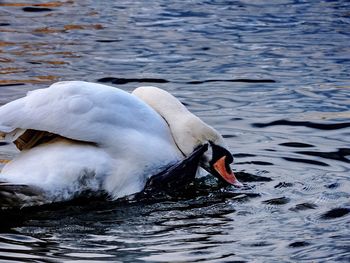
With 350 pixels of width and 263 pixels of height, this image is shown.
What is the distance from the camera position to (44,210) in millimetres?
6348

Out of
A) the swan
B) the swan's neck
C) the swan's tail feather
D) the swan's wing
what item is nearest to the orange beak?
the swan's neck

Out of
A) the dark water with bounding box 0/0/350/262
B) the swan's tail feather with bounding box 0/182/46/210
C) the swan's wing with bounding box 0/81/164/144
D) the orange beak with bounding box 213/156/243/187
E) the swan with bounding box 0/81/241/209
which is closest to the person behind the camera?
the dark water with bounding box 0/0/350/262

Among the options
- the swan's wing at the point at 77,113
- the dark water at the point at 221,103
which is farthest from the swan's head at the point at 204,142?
the swan's wing at the point at 77,113

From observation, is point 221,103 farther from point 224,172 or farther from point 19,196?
point 19,196

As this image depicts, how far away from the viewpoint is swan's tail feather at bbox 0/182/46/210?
621 cm

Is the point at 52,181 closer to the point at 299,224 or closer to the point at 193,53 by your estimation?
the point at 299,224

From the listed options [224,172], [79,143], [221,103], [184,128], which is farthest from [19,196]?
[221,103]

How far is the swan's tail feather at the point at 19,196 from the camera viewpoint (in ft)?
20.4

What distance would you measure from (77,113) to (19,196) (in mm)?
643

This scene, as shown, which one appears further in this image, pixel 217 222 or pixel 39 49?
pixel 39 49

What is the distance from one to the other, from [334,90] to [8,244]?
16.6ft

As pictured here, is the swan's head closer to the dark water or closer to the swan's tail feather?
the dark water

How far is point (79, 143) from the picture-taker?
660cm

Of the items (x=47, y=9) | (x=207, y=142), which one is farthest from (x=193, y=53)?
(x=207, y=142)
